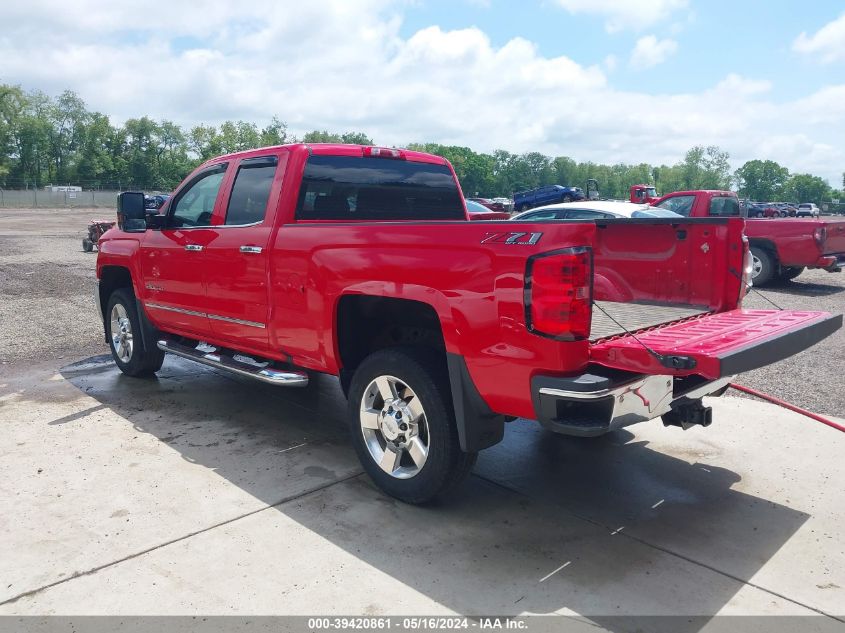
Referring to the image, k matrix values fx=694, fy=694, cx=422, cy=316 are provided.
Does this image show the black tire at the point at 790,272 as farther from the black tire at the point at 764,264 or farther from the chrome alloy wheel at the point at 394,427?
the chrome alloy wheel at the point at 394,427

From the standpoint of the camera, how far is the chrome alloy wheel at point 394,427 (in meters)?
3.83

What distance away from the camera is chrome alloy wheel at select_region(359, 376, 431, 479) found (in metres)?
3.83

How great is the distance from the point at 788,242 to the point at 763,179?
448 ft

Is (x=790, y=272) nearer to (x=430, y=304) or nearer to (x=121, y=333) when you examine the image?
(x=121, y=333)

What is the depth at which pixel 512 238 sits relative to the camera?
3189 mm

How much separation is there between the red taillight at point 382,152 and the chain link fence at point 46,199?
69.0 metres

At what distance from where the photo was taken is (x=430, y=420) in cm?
368

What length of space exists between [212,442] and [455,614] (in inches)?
103

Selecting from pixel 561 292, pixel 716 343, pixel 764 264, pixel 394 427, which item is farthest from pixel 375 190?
pixel 764 264

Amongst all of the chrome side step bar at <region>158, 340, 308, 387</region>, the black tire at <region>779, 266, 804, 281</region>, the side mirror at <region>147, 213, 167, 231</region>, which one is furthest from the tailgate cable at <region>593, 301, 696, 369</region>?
the black tire at <region>779, 266, 804, 281</region>

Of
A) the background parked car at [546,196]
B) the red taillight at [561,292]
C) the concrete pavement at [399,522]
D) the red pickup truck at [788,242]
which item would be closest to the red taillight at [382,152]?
the concrete pavement at [399,522]

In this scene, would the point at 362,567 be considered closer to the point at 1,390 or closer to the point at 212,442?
the point at 212,442

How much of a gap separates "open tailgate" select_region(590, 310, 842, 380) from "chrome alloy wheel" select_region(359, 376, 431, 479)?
1099mm

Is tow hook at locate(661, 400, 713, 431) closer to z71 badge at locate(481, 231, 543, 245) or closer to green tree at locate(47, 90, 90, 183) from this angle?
z71 badge at locate(481, 231, 543, 245)
